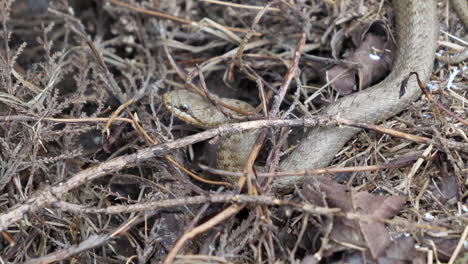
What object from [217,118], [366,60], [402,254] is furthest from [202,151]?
[402,254]

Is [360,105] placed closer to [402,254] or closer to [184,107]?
[402,254]

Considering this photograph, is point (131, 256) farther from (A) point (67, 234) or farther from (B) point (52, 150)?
(B) point (52, 150)

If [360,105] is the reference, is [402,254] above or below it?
below

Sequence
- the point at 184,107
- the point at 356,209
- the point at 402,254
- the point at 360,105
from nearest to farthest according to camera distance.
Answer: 1. the point at 402,254
2. the point at 356,209
3. the point at 360,105
4. the point at 184,107

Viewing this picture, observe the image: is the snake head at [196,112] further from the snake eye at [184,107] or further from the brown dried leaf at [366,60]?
the brown dried leaf at [366,60]

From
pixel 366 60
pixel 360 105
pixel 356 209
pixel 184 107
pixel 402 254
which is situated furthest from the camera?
pixel 184 107

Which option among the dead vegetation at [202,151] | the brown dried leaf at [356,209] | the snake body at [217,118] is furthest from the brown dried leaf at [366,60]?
the brown dried leaf at [356,209]

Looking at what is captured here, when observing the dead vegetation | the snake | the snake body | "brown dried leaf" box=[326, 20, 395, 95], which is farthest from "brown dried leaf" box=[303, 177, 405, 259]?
"brown dried leaf" box=[326, 20, 395, 95]
